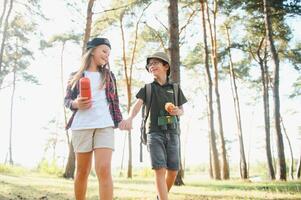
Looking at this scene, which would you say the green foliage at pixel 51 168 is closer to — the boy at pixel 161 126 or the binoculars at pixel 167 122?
the boy at pixel 161 126

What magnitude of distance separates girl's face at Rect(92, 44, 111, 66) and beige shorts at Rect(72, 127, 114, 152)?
29.2 inches

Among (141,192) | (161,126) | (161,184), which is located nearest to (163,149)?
(161,126)

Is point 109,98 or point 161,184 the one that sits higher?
point 109,98

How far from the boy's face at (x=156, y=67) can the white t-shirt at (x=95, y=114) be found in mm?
1039

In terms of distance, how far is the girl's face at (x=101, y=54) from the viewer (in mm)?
3986

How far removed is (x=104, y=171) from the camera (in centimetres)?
351

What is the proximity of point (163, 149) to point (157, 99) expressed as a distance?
61 centimetres

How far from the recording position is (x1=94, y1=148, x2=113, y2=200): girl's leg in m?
3.45

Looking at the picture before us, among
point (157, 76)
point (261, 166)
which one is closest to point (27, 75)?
point (157, 76)

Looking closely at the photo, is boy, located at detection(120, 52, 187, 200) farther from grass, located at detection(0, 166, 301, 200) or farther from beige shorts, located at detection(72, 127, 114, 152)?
grass, located at detection(0, 166, 301, 200)

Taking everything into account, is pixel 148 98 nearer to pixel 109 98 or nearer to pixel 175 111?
pixel 175 111

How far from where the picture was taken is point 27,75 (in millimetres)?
26594

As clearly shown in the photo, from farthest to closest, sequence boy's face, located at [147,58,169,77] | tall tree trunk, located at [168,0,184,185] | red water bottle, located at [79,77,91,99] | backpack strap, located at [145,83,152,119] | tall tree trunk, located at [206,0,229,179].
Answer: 1. tall tree trunk, located at [206,0,229,179]
2. tall tree trunk, located at [168,0,184,185]
3. boy's face, located at [147,58,169,77]
4. backpack strap, located at [145,83,152,119]
5. red water bottle, located at [79,77,91,99]

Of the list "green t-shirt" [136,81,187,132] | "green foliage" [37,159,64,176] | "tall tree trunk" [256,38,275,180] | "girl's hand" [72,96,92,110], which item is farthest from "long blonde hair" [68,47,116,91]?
"tall tree trunk" [256,38,275,180]
